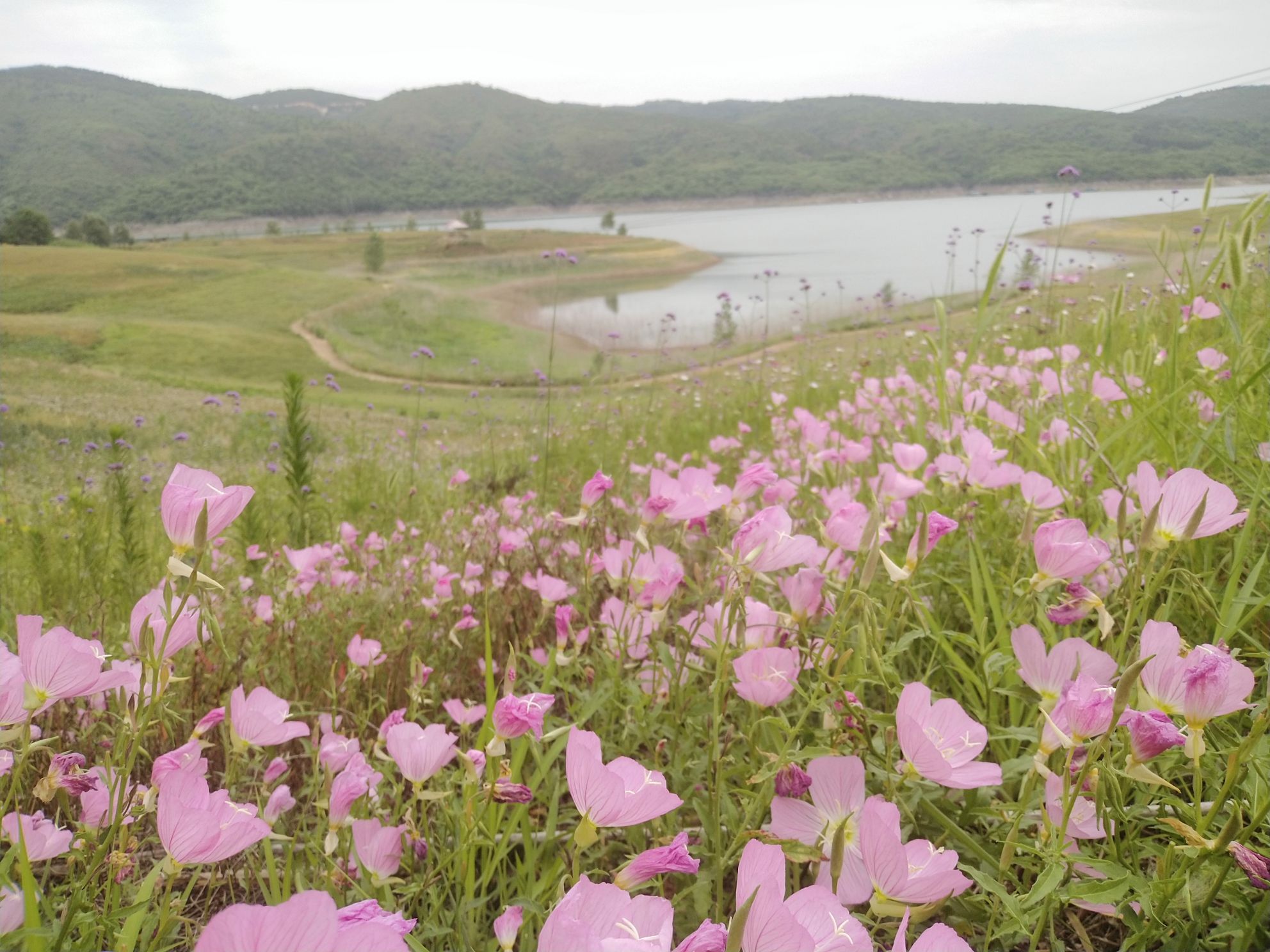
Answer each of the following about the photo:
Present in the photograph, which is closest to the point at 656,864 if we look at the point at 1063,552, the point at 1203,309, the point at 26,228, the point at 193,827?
the point at 193,827

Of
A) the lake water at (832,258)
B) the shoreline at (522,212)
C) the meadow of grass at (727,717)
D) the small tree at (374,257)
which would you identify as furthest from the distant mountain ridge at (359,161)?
the meadow of grass at (727,717)

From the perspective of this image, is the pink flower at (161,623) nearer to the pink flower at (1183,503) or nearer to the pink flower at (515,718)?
the pink flower at (515,718)

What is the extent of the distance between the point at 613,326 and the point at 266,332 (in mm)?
13297

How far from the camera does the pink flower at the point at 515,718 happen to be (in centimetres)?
97

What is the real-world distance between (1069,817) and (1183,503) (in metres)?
0.49

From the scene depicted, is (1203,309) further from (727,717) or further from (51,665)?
(51,665)

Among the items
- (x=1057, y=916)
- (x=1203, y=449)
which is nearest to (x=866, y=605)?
(x=1057, y=916)

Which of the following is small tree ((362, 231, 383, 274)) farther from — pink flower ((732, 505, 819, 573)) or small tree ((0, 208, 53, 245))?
pink flower ((732, 505, 819, 573))

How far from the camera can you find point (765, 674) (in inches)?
46.1

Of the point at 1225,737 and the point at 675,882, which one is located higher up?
the point at 1225,737

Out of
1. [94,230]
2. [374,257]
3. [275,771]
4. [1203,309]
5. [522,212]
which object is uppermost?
[522,212]

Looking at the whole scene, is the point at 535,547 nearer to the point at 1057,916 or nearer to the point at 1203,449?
the point at 1057,916

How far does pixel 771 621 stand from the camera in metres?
1.36

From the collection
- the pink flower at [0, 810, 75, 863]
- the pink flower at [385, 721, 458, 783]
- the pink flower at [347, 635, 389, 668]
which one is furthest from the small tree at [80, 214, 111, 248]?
the pink flower at [385, 721, 458, 783]
